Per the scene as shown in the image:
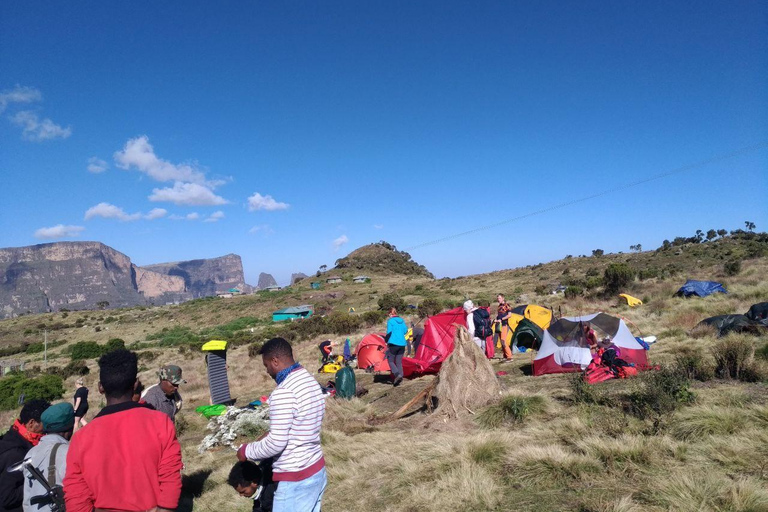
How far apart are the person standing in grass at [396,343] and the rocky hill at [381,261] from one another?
2521 inches

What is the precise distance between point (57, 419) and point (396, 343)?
763 centimetres

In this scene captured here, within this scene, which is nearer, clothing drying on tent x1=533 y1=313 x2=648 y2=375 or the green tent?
clothing drying on tent x1=533 y1=313 x2=648 y2=375

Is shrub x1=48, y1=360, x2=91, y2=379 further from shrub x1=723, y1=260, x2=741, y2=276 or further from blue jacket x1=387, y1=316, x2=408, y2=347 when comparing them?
shrub x1=723, y1=260, x2=741, y2=276

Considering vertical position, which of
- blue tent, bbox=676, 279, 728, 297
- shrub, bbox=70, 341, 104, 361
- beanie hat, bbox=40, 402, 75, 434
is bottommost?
blue tent, bbox=676, 279, 728, 297

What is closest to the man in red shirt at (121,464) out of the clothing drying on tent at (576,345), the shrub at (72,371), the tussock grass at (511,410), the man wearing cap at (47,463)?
the man wearing cap at (47,463)

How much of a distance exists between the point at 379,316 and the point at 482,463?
23.3m

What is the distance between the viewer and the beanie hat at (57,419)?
3.29 metres

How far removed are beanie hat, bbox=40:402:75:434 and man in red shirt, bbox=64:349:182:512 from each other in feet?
3.86

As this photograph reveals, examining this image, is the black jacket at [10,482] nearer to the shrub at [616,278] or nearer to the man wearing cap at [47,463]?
the man wearing cap at [47,463]

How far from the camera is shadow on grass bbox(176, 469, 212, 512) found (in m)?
5.68

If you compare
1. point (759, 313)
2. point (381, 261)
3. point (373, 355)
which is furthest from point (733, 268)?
point (381, 261)

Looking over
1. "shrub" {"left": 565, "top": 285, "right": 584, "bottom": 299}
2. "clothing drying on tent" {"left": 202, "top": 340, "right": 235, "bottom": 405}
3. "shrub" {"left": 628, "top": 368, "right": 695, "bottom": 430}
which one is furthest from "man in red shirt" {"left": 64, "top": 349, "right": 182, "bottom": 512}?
"shrub" {"left": 565, "top": 285, "right": 584, "bottom": 299}

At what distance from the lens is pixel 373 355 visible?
14117 millimetres

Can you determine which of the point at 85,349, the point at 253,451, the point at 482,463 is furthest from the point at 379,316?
the point at 253,451
